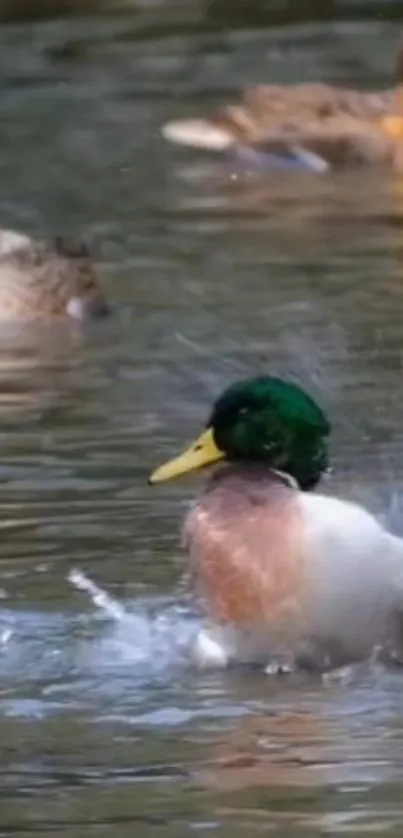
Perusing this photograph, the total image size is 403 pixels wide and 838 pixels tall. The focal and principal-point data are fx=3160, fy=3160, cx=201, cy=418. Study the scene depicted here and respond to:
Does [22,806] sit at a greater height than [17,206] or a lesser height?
greater

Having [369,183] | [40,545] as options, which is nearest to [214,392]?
[40,545]

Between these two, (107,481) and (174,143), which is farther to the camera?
(174,143)

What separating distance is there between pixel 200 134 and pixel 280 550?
9825mm

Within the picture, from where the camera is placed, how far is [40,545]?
896 centimetres

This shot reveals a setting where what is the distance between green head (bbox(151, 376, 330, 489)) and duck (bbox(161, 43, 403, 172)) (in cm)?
894

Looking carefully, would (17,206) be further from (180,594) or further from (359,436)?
(180,594)

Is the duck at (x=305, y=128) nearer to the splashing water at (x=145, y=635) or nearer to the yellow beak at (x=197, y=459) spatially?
the splashing water at (x=145, y=635)

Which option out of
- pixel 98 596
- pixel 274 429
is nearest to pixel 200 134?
pixel 98 596

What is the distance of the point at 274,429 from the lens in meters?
7.79

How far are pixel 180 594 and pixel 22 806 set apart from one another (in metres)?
1.80

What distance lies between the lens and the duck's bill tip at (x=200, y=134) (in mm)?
17031

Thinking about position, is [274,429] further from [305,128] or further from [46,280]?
[305,128]

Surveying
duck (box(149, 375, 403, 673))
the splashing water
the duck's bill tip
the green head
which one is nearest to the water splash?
the splashing water

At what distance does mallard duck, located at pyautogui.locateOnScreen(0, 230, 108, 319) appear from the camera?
13.2 m
